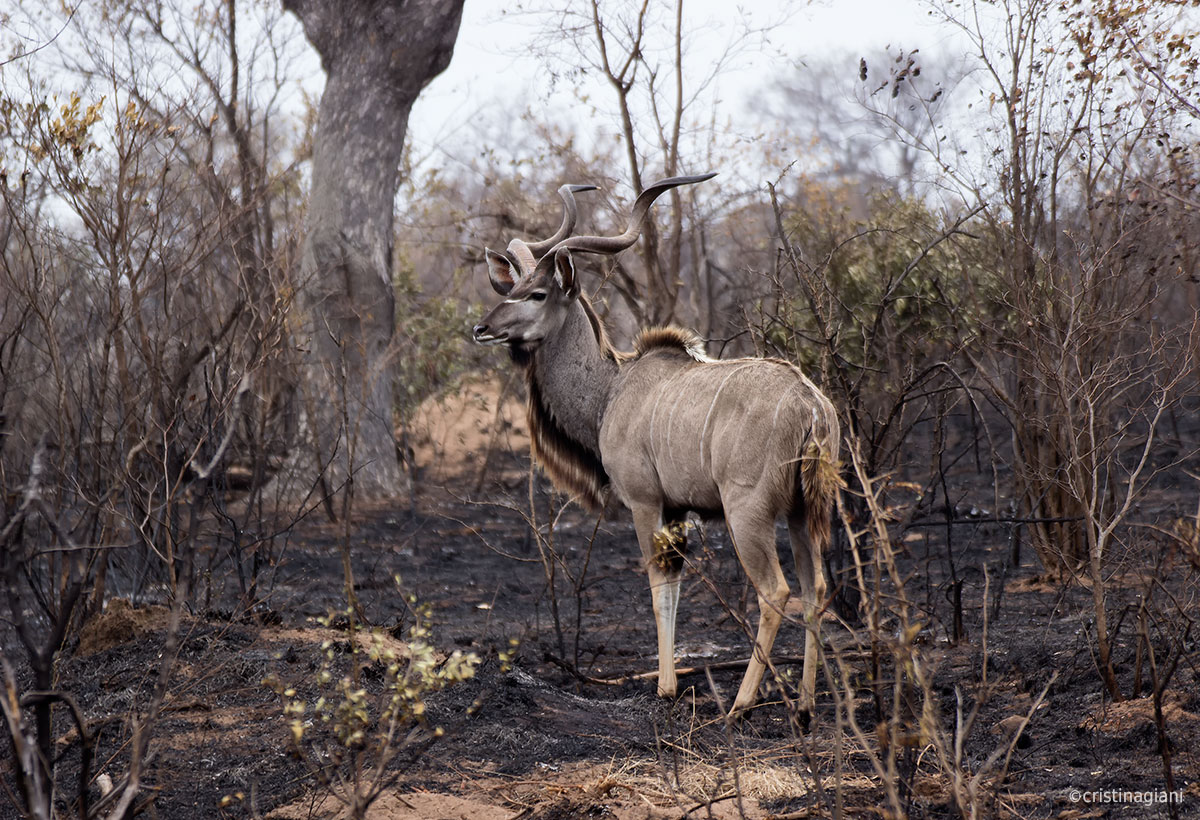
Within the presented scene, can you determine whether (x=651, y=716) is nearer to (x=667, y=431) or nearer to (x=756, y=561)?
(x=756, y=561)

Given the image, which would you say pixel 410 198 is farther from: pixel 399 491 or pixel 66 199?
pixel 66 199

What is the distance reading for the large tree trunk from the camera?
1126 cm

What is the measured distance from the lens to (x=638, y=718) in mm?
4438

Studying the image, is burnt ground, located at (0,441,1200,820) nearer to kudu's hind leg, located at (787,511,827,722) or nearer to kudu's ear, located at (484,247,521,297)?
kudu's hind leg, located at (787,511,827,722)

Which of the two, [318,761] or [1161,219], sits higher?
[1161,219]

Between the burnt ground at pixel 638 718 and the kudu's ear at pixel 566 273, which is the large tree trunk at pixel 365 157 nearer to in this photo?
the burnt ground at pixel 638 718

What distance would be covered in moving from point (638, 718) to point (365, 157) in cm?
822

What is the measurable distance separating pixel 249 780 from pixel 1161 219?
551cm

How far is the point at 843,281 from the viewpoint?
416 inches

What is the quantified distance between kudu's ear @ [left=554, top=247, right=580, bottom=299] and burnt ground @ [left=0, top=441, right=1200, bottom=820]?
1.15 meters

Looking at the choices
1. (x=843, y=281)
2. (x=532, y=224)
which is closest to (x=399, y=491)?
(x=532, y=224)

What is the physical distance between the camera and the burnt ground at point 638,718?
10.7ft

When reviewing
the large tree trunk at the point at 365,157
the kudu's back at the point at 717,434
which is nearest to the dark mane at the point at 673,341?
the kudu's back at the point at 717,434

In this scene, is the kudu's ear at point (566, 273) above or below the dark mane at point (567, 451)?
above
